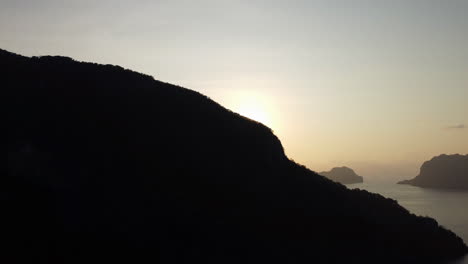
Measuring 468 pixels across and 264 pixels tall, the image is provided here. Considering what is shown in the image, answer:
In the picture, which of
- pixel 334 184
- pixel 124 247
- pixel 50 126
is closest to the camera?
pixel 124 247

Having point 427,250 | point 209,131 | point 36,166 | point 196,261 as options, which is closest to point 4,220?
point 36,166

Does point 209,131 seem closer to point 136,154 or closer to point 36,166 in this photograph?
point 136,154

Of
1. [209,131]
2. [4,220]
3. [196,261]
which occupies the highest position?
[209,131]

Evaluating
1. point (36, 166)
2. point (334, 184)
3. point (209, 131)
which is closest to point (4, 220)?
point (36, 166)

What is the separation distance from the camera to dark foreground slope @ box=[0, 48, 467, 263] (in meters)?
44.2

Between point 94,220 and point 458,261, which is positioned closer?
point 94,220

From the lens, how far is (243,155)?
221 feet

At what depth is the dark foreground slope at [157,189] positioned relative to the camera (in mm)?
44219

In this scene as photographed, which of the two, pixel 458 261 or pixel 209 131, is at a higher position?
pixel 209 131

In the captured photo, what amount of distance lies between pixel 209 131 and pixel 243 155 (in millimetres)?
6579

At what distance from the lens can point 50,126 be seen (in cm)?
5366

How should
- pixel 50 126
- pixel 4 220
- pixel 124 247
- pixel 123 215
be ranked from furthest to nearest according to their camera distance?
pixel 50 126 → pixel 123 215 → pixel 124 247 → pixel 4 220

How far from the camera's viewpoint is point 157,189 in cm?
5316

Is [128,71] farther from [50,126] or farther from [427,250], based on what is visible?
[427,250]
